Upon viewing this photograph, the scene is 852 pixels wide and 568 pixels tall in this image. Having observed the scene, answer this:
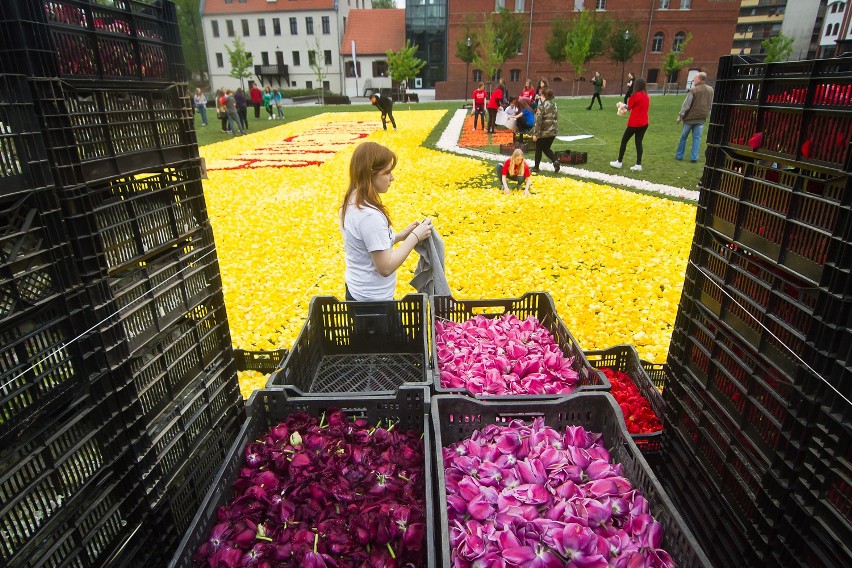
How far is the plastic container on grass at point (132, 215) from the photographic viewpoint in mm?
1839

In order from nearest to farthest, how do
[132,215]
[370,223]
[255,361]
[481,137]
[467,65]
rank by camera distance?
[132,215] < [370,223] < [255,361] < [481,137] < [467,65]

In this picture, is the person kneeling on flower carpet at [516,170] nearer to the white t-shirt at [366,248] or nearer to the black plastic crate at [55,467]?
the white t-shirt at [366,248]

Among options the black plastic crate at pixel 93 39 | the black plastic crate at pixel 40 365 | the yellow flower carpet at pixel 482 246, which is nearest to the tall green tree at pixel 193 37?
the yellow flower carpet at pixel 482 246

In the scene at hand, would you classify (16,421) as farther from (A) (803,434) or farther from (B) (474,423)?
Result: (A) (803,434)

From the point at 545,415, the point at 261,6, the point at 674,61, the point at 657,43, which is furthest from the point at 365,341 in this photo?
the point at 261,6

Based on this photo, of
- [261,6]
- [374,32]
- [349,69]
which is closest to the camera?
[374,32]

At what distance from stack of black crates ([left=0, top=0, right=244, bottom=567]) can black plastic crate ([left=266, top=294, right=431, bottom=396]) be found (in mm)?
935

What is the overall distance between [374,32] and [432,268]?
211 ft

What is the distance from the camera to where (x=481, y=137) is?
19.8 metres

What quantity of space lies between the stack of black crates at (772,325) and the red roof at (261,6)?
221 ft

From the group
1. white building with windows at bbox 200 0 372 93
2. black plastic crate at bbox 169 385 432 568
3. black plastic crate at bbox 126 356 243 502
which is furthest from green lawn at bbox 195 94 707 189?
white building with windows at bbox 200 0 372 93

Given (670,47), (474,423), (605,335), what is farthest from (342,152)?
(670,47)

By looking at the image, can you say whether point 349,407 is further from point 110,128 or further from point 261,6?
point 261,6

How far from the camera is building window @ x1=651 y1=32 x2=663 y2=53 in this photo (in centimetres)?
5097
